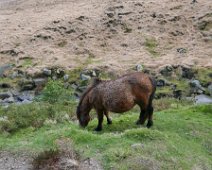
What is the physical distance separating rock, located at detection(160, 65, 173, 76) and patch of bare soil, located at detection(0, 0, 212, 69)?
104cm

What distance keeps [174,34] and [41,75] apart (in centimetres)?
1331

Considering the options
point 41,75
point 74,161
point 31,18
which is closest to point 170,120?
point 74,161

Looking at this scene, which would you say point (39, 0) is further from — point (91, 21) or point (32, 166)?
point (32, 166)

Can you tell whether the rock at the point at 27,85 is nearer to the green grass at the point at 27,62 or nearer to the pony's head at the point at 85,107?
the green grass at the point at 27,62

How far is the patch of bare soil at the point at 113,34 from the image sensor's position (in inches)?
1730

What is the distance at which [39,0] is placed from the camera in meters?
61.6

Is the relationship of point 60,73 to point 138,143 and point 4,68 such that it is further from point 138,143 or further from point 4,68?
point 138,143

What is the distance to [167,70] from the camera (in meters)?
40.7

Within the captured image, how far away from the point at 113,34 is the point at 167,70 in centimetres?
982

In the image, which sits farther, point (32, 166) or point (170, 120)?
point (170, 120)

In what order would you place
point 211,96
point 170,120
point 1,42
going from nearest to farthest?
1. point 170,120
2. point 211,96
3. point 1,42

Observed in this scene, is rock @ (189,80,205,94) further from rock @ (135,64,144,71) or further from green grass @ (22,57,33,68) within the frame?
green grass @ (22,57,33,68)

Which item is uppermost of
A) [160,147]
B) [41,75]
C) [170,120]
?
[160,147]

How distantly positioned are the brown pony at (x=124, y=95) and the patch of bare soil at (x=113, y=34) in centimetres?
2365
